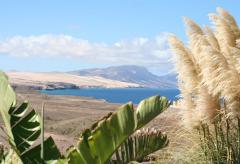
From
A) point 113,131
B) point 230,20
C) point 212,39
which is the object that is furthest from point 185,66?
point 113,131

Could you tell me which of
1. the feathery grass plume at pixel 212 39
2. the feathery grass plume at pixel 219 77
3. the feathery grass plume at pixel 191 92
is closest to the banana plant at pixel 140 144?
the feathery grass plume at pixel 219 77

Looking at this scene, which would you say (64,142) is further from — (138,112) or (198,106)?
(138,112)

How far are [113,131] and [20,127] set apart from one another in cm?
143

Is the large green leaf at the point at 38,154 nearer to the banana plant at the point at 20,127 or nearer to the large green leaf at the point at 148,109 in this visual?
the banana plant at the point at 20,127

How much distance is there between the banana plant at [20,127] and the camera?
5.55 meters

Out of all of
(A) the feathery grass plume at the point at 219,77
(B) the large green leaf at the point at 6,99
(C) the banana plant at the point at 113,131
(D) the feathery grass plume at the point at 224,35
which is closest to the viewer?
(C) the banana plant at the point at 113,131

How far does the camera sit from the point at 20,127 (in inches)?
224

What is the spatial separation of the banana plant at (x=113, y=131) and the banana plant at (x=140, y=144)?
0.51 m

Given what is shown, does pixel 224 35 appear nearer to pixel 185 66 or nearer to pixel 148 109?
pixel 185 66

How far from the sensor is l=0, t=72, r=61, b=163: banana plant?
555 centimetres

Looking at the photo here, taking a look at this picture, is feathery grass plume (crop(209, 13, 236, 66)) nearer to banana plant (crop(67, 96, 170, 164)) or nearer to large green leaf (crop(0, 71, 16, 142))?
banana plant (crop(67, 96, 170, 164))

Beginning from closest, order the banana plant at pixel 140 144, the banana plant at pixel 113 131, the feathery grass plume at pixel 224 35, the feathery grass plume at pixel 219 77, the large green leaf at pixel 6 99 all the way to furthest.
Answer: the banana plant at pixel 113 131 < the banana plant at pixel 140 144 < the large green leaf at pixel 6 99 < the feathery grass plume at pixel 219 77 < the feathery grass plume at pixel 224 35

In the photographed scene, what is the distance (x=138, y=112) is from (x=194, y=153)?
10.5ft

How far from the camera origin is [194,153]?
7688mm
